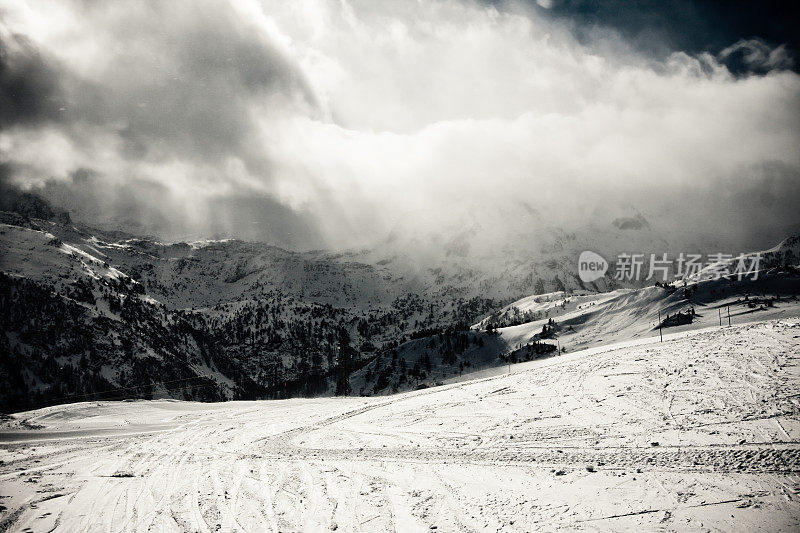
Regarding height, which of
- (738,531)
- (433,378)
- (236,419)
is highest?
(738,531)

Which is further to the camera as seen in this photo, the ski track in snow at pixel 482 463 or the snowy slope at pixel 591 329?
the snowy slope at pixel 591 329

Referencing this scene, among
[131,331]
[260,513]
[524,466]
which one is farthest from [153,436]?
[131,331]

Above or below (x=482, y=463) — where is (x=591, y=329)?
below

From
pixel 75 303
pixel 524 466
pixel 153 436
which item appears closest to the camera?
pixel 524 466

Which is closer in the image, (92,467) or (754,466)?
(754,466)

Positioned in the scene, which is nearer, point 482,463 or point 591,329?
point 482,463

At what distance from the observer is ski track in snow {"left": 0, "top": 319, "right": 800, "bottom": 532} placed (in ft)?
32.5

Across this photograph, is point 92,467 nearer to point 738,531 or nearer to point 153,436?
point 153,436

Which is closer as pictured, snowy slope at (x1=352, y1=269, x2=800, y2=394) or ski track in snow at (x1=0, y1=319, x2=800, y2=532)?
ski track in snow at (x1=0, y1=319, x2=800, y2=532)

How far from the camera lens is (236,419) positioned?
28078 millimetres

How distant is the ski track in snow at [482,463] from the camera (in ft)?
32.5

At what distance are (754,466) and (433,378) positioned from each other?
116 m

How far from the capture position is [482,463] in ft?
45.4

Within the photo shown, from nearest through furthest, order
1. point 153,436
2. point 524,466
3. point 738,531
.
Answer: point 738,531
point 524,466
point 153,436
